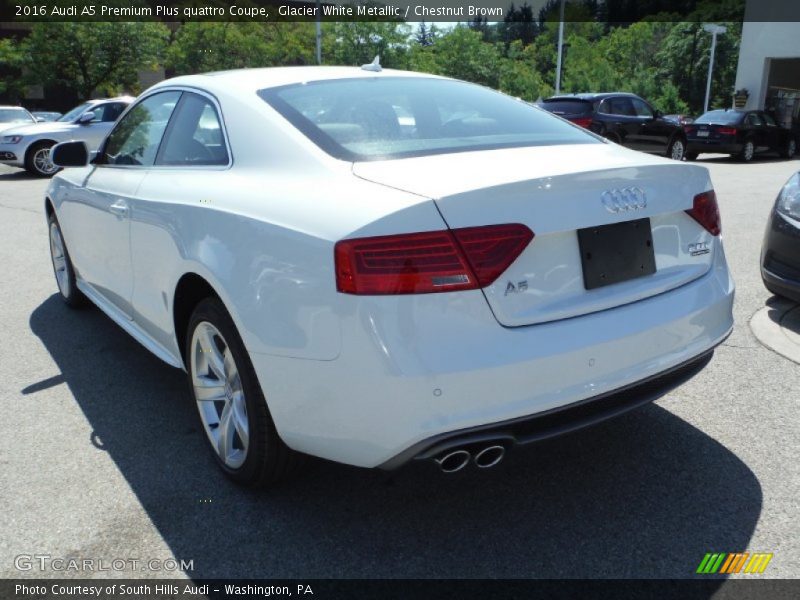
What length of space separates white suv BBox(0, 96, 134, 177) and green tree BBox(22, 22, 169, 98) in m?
21.6

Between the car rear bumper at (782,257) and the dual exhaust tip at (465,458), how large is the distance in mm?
3168

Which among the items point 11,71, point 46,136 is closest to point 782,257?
point 46,136

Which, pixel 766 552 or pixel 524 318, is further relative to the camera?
pixel 766 552

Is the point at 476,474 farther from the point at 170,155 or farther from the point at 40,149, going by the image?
the point at 40,149

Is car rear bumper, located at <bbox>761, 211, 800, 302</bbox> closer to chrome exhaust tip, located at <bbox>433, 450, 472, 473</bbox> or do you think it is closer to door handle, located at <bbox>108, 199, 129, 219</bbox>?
chrome exhaust tip, located at <bbox>433, 450, 472, 473</bbox>

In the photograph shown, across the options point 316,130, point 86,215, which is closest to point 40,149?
point 86,215

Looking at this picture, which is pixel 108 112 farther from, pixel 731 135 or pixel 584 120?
pixel 731 135

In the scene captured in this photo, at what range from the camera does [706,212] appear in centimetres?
272

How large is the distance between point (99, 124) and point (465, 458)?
15.7 metres

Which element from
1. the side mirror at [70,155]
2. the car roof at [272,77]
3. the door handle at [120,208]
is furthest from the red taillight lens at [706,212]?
the side mirror at [70,155]

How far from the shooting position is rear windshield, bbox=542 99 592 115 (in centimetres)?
1638

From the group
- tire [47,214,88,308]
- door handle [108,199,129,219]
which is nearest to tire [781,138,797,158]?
tire [47,214,88,308]

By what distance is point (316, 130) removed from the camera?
2633mm

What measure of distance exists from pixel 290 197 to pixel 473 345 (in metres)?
0.82
